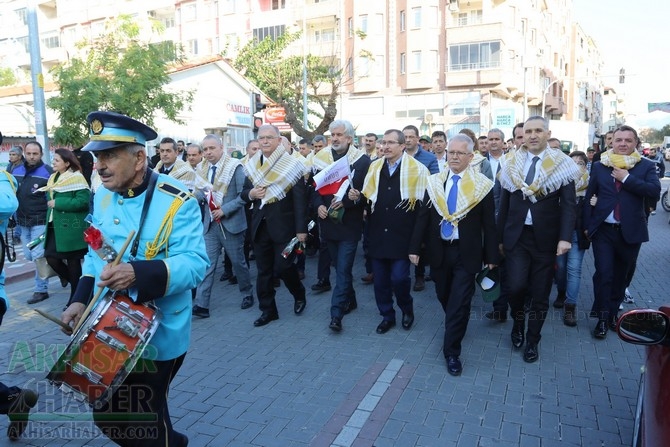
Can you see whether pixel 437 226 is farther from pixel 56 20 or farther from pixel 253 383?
pixel 56 20

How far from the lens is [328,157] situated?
22.8ft

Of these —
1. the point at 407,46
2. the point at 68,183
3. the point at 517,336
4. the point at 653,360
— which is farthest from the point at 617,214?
the point at 407,46

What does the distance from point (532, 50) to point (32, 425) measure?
147 ft

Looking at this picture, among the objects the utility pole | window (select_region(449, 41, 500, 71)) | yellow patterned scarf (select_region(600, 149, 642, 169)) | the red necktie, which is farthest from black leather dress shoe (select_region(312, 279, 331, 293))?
window (select_region(449, 41, 500, 71))

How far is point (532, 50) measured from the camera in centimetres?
4188

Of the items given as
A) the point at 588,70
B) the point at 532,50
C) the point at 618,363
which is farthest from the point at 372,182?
the point at 588,70

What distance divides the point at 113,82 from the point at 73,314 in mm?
12039

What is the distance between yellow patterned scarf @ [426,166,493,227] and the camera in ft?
15.3

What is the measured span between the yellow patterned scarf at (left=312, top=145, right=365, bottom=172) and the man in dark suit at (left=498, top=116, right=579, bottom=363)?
1912 millimetres

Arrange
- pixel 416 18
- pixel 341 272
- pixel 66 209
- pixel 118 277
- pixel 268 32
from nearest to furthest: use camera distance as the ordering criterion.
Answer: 1. pixel 118 277
2. pixel 341 272
3. pixel 66 209
4. pixel 416 18
5. pixel 268 32

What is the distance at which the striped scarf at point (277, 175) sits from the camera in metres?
5.75

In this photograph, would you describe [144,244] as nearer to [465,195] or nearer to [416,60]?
[465,195]

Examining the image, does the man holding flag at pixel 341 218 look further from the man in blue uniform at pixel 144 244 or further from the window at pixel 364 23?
the window at pixel 364 23

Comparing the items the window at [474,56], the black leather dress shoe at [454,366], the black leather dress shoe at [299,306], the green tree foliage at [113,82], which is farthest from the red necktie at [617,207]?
the window at [474,56]
